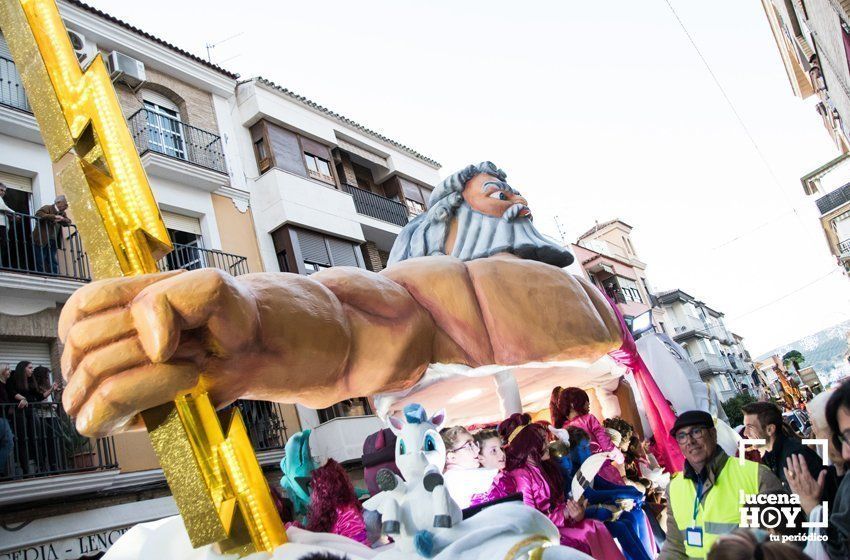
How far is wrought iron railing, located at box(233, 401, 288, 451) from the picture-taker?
31.6 feet

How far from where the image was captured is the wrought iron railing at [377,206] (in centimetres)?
1400

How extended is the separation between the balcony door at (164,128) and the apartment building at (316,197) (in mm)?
1191

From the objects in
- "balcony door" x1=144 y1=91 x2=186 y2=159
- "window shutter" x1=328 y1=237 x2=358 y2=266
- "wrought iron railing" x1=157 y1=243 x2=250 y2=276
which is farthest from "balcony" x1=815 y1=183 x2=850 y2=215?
"balcony door" x1=144 y1=91 x2=186 y2=159

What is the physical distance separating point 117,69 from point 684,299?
1525 inches

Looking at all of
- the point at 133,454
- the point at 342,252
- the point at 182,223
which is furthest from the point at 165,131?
the point at 133,454

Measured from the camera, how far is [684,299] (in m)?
41.3

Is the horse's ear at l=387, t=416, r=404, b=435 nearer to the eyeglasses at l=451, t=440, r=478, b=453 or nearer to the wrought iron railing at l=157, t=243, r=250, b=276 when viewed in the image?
the eyeglasses at l=451, t=440, r=478, b=453

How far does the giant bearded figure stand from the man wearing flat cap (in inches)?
41.3

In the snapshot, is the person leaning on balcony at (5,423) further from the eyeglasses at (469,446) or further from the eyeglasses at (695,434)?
the eyeglasses at (695,434)

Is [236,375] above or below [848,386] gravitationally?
above

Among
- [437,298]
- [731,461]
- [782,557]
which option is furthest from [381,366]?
[731,461]

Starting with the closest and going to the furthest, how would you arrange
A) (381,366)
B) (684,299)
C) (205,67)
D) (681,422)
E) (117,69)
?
(381,366)
(681,422)
(117,69)
(205,67)
(684,299)

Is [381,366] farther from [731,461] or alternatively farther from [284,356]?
[731,461]

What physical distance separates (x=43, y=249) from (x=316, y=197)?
497cm
